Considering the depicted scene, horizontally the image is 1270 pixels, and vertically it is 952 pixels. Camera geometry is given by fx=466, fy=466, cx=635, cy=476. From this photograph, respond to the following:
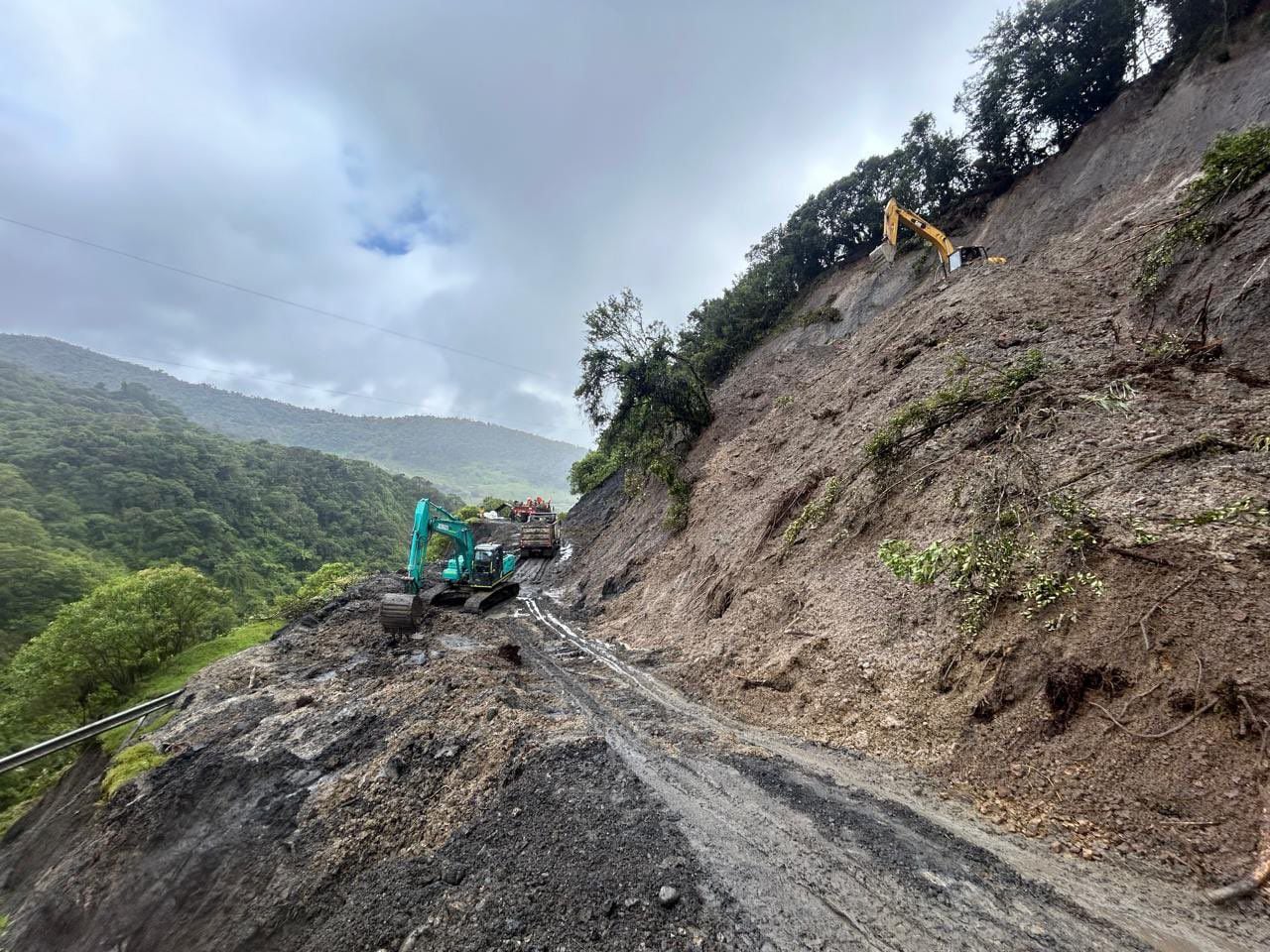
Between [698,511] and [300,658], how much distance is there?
36.7 feet

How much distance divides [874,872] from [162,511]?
74755mm

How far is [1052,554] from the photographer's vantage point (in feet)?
17.2

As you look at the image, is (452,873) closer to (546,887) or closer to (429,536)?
(546,887)

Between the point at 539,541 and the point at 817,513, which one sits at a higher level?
the point at 817,513

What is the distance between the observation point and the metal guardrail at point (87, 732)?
7570mm

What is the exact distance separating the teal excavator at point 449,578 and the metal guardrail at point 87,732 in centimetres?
411

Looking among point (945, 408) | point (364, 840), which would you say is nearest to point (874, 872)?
point (364, 840)

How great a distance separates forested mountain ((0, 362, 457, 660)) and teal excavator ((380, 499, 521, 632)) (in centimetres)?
2862

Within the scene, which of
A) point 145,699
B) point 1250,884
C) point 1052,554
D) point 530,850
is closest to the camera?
point 1250,884

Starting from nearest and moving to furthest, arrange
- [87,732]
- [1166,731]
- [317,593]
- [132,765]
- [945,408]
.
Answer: [1166,731]
[132,765]
[945,408]
[87,732]
[317,593]

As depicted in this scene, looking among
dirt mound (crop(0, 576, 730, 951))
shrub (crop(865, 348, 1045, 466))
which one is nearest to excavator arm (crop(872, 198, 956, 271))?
shrub (crop(865, 348, 1045, 466))

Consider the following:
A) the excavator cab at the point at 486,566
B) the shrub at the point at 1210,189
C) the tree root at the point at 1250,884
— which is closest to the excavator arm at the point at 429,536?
the excavator cab at the point at 486,566

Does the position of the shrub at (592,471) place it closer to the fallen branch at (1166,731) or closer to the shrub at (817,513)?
the shrub at (817,513)

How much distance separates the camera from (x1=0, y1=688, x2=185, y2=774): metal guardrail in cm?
757
